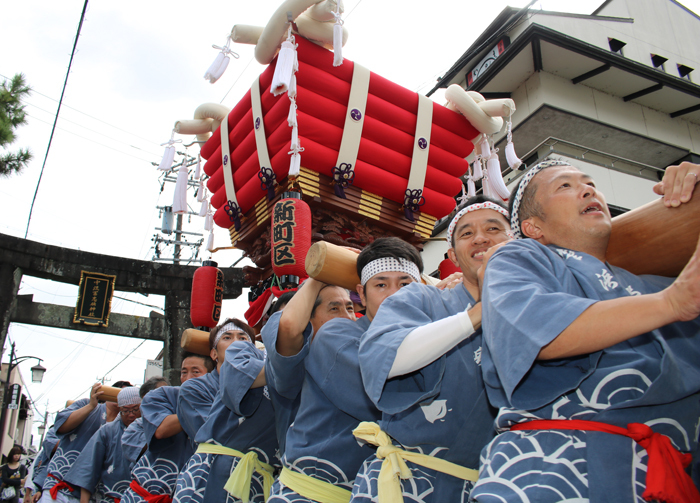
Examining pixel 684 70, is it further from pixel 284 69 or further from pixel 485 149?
pixel 284 69

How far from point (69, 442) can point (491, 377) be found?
16.8ft

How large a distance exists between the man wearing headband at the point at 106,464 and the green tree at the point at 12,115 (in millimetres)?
5220

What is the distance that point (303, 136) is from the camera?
16.6ft

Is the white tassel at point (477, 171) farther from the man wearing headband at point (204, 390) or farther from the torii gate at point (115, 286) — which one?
the torii gate at point (115, 286)

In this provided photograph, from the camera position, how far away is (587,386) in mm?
1044

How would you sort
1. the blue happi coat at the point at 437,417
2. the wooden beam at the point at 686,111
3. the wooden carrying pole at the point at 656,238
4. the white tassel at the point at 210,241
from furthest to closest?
the wooden beam at the point at 686,111 → the white tassel at the point at 210,241 → the blue happi coat at the point at 437,417 → the wooden carrying pole at the point at 656,238

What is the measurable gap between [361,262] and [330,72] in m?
3.82

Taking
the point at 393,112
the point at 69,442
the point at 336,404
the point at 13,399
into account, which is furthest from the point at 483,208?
the point at 13,399

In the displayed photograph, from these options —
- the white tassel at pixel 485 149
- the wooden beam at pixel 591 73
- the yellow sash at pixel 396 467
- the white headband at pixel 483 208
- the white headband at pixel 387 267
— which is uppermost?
the wooden beam at pixel 591 73

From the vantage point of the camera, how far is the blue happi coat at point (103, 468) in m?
4.42

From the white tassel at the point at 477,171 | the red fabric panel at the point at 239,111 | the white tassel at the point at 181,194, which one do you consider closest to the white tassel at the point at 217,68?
the red fabric panel at the point at 239,111

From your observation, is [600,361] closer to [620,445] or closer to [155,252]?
[620,445]

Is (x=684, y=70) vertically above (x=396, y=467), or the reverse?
(x=684, y=70)

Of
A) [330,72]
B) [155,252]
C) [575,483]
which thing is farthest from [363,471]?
[155,252]
